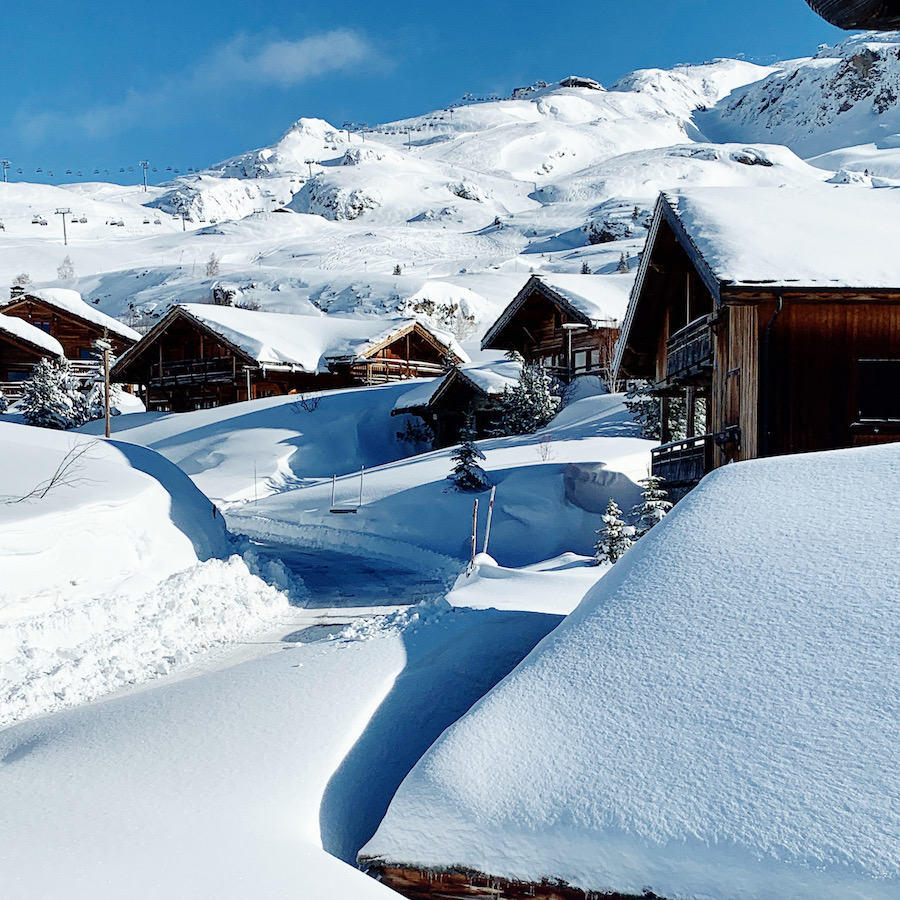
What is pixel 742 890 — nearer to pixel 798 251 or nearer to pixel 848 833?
pixel 848 833

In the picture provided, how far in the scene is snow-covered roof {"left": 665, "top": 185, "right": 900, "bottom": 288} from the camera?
1178 centimetres

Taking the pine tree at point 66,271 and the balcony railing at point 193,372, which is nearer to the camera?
the balcony railing at point 193,372

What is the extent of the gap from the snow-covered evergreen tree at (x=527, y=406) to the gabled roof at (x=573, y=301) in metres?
2.89

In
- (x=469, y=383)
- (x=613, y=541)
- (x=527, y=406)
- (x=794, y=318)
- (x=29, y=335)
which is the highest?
(x=29, y=335)

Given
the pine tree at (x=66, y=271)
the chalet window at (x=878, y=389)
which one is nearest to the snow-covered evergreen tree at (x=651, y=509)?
the chalet window at (x=878, y=389)

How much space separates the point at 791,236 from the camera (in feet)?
41.5

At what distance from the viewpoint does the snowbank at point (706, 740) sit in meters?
3.23

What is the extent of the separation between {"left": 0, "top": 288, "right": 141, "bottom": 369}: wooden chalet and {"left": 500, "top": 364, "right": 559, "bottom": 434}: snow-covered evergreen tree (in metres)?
27.4

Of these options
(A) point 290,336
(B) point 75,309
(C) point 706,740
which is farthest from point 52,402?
(C) point 706,740

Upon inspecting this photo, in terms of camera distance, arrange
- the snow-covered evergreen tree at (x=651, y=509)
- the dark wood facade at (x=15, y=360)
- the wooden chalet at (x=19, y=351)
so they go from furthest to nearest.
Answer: the dark wood facade at (x=15, y=360), the wooden chalet at (x=19, y=351), the snow-covered evergreen tree at (x=651, y=509)

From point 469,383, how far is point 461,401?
1496mm

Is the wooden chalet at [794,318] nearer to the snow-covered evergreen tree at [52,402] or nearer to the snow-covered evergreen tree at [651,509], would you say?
the snow-covered evergreen tree at [651,509]

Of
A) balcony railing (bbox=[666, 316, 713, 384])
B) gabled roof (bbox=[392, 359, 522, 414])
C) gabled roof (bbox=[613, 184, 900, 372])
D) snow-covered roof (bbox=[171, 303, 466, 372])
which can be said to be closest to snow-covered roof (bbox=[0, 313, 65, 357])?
snow-covered roof (bbox=[171, 303, 466, 372])

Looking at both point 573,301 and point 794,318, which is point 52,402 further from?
point 794,318
